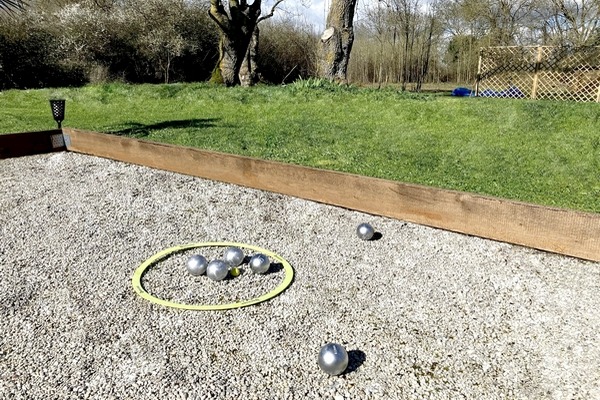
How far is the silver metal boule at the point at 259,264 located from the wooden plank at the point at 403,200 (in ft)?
4.63

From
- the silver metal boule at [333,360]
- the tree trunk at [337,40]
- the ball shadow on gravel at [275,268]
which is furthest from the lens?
the tree trunk at [337,40]

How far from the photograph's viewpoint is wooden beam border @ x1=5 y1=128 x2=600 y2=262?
3238mm

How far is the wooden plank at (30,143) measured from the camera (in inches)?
247

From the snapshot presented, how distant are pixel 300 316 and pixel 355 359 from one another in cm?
46

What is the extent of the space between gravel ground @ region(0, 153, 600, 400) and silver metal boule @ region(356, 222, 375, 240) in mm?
79

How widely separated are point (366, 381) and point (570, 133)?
16.6 feet

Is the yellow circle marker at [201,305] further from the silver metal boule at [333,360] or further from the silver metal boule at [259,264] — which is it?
the silver metal boule at [333,360]

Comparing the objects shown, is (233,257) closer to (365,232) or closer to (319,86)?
(365,232)

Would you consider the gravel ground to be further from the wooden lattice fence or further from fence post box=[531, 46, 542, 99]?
fence post box=[531, 46, 542, 99]

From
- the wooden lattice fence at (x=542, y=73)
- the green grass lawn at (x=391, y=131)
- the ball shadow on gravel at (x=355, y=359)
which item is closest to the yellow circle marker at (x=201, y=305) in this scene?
the ball shadow on gravel at (x=355, y=359)

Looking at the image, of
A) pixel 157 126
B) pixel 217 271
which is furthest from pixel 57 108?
pixel 217 271

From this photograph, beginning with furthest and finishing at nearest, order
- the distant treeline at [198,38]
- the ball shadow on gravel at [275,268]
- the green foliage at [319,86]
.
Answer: the distant treeline at [198,38], the green foliage at [319,86], the ball shadow on gravel at [275,268]

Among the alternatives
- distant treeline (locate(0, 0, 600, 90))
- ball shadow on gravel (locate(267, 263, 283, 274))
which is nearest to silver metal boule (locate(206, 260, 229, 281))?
ball shadow on gravel (locate(267, 263, 283, 274))

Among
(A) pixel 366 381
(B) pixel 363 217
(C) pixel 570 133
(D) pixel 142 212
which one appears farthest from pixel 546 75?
(A) pixel 366 381
